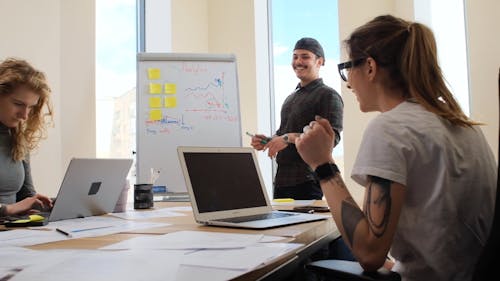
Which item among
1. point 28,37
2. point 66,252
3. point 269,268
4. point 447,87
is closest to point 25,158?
point 28,37

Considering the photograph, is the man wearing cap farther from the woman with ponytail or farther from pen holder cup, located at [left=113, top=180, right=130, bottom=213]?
the woman with ponytail

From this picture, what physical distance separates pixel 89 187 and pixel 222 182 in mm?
491

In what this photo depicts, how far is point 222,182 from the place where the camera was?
4.68 ft

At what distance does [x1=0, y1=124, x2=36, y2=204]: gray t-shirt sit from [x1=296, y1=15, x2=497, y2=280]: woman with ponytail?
60.9 inches

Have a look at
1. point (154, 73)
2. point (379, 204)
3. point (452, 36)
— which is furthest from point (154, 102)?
point (379, 204)

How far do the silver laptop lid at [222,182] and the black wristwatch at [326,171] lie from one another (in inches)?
14.1

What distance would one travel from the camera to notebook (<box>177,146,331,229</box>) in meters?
1.32

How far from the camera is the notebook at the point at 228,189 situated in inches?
51.8

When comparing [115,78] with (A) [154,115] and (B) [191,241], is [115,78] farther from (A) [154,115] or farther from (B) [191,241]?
(B) [191,241]

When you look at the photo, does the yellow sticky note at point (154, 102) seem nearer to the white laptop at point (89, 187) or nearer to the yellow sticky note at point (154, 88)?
the yellow sticky note at point (154, 88)

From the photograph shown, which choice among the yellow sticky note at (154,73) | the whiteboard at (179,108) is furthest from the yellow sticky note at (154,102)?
the yellow sticky note at (154,73)

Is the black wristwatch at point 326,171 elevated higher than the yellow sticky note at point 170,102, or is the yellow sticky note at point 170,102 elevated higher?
the yellow sticky note at point 170,102

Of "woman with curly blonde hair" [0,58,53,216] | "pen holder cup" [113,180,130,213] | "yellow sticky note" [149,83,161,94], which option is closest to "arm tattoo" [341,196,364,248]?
"pen holder cup" [113,180,130,213]

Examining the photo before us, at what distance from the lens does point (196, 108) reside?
117 inches
